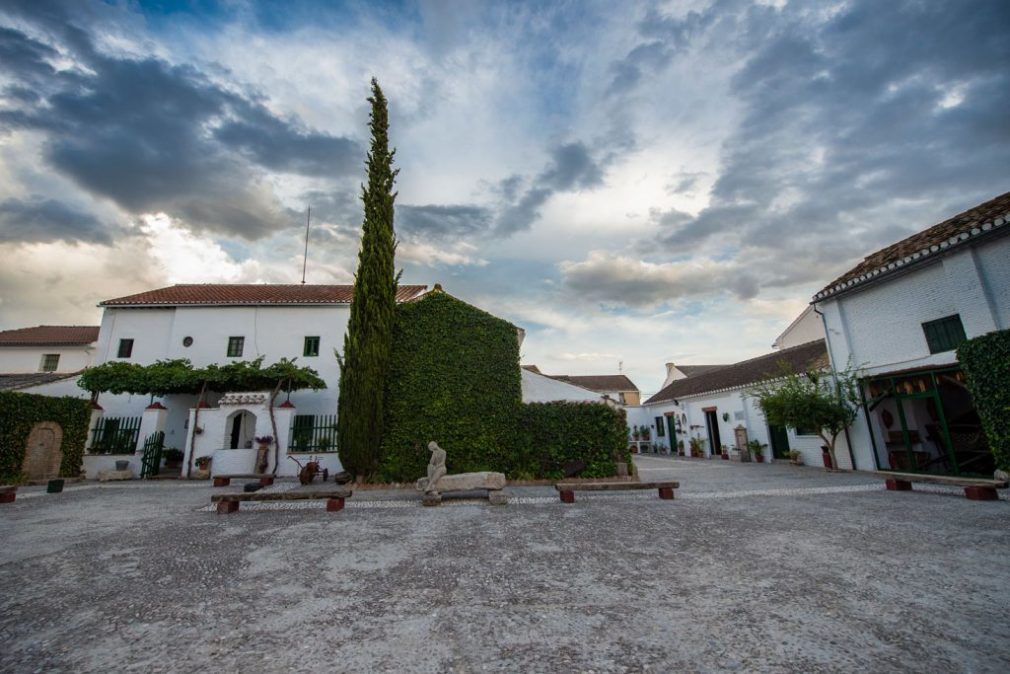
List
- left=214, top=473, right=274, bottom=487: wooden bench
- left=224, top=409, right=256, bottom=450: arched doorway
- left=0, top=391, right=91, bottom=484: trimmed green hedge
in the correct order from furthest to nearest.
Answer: left=224, top=409, right=256, bottom=450: arched doorway → left=214, top=473, right=274, bottom=487: wooden bench → left=0, top=391, right=91, bottom=484: trimmed green hedge

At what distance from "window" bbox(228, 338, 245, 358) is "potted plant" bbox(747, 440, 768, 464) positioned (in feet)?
76.4

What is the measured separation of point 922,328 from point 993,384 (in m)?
2.49

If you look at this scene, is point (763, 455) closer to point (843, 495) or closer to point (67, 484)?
point (843, 495)

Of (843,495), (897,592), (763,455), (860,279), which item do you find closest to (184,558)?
(897,592)

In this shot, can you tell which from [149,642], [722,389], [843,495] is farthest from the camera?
[722,389]

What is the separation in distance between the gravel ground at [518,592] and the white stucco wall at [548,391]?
7.71 meters

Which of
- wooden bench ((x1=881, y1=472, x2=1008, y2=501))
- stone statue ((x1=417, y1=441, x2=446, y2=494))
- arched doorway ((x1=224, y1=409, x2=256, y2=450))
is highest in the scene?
arched doorway ((x1=224, y1=409, x2=256, y2=450))

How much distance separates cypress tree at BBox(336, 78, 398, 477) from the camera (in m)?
11.1

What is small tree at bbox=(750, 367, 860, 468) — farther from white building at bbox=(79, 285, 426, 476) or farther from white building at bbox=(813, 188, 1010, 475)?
white building at bbox=(79, 285, 426, 476)

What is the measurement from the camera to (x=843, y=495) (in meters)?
8.33

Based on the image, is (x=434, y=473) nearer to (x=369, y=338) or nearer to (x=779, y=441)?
(x=369, y=338)

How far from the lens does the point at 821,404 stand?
1234cm

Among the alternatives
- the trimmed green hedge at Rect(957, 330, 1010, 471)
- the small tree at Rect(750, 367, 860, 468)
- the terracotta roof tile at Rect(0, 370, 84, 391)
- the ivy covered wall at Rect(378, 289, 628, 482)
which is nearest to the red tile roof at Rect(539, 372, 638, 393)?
the small tree at Rect(750, 367, 860, 468)

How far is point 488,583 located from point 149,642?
263 cm
